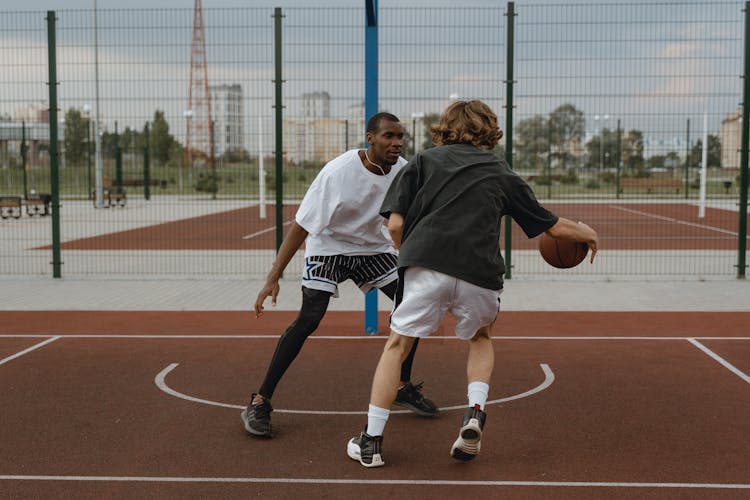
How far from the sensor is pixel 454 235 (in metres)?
4.36

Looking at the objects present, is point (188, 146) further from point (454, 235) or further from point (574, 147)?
point (454, 235)

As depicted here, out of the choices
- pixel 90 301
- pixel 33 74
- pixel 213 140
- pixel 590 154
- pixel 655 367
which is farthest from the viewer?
pixel 590 154

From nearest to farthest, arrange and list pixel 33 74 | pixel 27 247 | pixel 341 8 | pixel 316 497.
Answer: pixel 316 497 → pixel 341 8 → pixel 33 74 → pixel 27 247

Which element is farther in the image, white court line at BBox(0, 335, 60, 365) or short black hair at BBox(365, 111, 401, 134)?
white court line at BBox(0, 335, 60, 365)

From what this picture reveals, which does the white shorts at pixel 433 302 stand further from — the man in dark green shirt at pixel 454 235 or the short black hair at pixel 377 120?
the short black hair at pixel 377 120

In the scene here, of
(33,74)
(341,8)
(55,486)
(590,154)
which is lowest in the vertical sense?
(55,486)

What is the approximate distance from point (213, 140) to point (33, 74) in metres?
2.53

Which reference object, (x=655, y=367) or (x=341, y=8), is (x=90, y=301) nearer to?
(x=341, y=8)

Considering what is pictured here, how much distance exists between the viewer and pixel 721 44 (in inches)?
423

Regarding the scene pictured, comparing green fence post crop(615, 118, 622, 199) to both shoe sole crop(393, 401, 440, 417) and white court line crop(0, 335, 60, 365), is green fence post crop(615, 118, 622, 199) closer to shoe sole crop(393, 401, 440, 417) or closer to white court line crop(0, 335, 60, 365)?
shoe sole crop(393, 401, 440, 417)

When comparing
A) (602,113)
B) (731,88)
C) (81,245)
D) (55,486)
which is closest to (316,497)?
(55,486)

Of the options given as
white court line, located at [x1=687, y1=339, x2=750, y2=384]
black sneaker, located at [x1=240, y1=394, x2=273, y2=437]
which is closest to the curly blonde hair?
black sneaker, located at [x1=240, y1=394, x2=273, y2=437]

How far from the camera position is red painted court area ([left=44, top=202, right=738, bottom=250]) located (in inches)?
630

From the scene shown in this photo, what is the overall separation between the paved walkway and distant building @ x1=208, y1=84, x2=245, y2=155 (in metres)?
1.91
